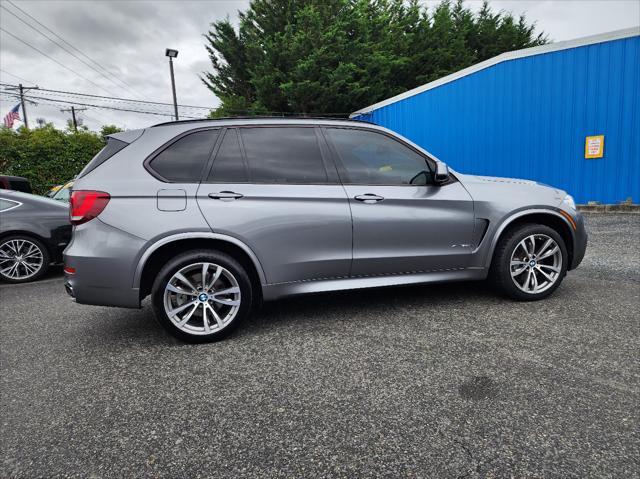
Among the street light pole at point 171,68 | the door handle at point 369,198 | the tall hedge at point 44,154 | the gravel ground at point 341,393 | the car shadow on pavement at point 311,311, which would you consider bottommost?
the gravel ground at point 341,393

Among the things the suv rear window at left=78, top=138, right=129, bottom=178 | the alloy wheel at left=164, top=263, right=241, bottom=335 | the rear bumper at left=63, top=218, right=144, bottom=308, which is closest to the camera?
the rear bumper at left=63, top=218, right=144, bottom=308

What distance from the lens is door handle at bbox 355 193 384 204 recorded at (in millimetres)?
3344

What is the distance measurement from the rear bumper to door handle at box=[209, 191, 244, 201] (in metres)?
0.60

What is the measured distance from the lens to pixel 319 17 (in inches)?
822

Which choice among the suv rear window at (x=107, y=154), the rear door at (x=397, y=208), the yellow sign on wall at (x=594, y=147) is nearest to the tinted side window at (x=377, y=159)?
the rear door at (x=397, y=208)

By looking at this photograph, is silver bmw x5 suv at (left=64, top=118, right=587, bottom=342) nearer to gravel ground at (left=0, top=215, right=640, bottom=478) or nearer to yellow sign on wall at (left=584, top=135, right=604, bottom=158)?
gravel ground at (left=0, top=215, right=640, bottom=478)

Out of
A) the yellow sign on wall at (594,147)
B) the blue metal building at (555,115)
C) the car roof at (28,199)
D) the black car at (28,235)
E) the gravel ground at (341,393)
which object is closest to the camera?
the gravel ground at (341,393)

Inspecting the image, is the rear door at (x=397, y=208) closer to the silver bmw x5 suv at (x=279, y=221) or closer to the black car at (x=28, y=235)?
the silver bmw x5 suv at (x=279, y=221)

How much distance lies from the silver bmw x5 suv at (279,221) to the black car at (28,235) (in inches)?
131

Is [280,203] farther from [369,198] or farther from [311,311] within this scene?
[311,311]

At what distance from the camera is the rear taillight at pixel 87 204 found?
2943 millimetres

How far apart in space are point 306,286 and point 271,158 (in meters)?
1.07

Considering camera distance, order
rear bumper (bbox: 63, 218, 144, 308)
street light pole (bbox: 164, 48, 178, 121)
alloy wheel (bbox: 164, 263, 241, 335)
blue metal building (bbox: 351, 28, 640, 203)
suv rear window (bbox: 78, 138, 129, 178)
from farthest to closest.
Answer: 1. street light pole (bbox: 164, 48, 178, 121)
2. blue metal building (bbox: 351, 28, 640, 203)
3. suv rear window (bbox: 78, 138, 129, 178)
4. alloy wheel (bbox: 164, 263, 241, 335)
5. rear bumper (bbox: 63, 218, 144, 308)

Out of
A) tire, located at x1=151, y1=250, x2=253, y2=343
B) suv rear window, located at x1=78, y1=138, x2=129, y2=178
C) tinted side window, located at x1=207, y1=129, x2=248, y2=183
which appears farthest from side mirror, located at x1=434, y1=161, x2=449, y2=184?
suv rear window, located at x1=78, y1=138, x2=129, y2=178
